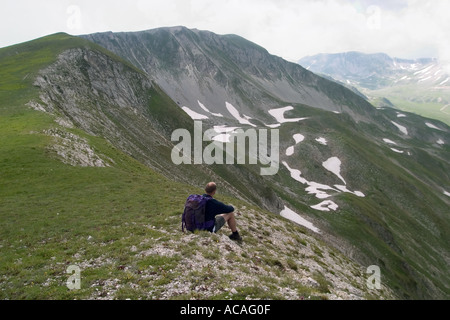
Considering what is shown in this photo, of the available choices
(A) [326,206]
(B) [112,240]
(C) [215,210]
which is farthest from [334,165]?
(B) [112,240]

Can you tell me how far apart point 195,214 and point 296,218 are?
6878cm

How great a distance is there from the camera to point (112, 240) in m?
19.3

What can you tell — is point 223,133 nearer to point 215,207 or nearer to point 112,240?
point 112,240

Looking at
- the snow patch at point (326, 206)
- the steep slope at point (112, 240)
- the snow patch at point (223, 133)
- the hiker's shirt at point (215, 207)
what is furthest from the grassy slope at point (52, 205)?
the snow patch at point (223, 133)

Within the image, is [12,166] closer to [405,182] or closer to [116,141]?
[116,141]

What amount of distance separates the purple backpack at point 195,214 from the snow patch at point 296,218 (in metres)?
64.0

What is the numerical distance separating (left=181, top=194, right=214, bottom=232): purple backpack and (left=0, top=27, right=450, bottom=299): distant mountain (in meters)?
0.68

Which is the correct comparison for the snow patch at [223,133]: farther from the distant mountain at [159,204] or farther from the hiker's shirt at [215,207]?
the hiker's shirt at [215,207]

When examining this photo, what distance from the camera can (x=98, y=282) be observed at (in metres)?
13.6

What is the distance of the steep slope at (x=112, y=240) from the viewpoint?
44.7 ft

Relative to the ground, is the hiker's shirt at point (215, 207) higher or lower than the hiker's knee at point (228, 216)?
higher

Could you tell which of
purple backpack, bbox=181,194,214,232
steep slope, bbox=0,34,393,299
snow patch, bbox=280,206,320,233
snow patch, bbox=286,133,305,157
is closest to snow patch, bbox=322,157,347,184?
snow patch, bbox=286,133,305,157

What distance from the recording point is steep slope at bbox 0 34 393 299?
1362cm

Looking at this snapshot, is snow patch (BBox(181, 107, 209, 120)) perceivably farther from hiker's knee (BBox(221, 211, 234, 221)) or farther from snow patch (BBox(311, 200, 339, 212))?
hiker's knee (BBox(221, 211, 234, 221))
